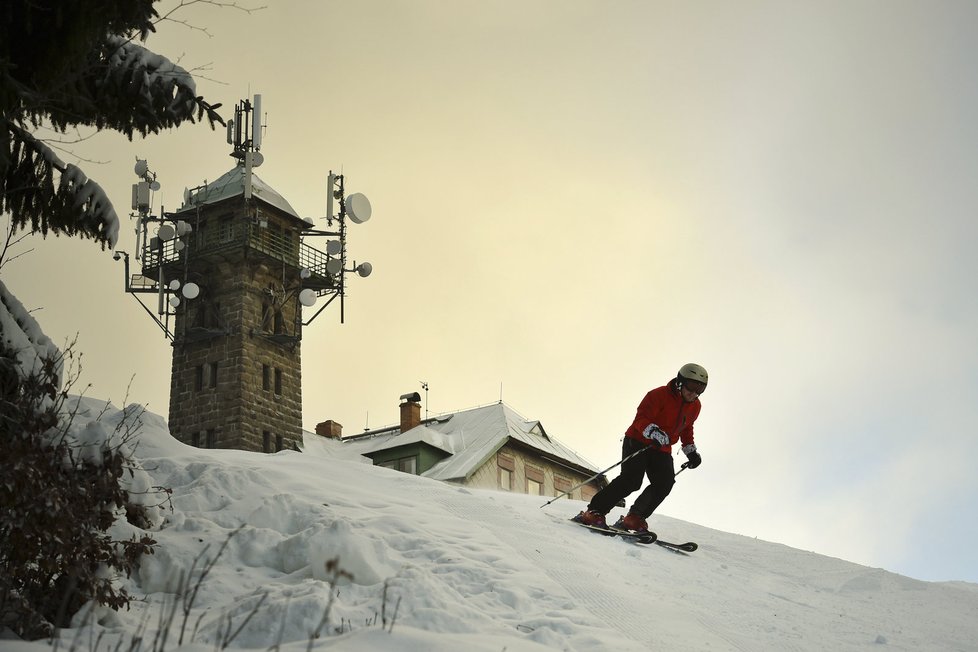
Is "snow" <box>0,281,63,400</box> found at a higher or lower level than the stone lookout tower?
lower

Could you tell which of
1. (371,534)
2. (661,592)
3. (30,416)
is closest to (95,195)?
(30,416)

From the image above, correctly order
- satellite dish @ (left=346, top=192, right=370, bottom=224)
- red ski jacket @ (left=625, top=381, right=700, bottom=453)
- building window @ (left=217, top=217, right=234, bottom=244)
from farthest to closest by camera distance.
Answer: building window @ (left=217, top=217, right=234, bottom=244) < satellite dish @ (left=346, top=192, right=370, bottom=224) < red ski jacket @ (left=625, top=381, right=700, bottom=453)

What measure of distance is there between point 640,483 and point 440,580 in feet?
18.2

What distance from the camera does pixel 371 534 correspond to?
10.5 m

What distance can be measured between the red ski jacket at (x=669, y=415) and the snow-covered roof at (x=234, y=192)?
32.3 meters

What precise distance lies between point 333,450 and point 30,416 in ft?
122

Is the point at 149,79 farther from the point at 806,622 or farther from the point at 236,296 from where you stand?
the point at 236,296

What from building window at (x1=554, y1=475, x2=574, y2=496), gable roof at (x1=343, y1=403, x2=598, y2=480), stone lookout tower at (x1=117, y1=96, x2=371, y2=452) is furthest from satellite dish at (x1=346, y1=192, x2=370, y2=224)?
building window at (x1=554, y1=475, x2=574, y2=496)

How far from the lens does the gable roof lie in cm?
4200

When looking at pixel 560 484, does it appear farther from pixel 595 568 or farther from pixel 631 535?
pixel 595 568

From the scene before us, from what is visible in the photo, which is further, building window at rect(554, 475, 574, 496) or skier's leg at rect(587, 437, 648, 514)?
building window at rect(554, 475, 574, 496)

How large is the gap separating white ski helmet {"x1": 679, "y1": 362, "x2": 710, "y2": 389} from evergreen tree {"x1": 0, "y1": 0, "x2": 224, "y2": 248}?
6.79m

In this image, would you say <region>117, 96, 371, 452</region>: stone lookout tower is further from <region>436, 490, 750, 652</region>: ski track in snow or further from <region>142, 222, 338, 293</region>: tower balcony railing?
<region>436, 490, 750, 652</region>: ski track in snow

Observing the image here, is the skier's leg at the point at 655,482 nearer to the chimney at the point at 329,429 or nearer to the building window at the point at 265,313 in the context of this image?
the building window at the point at 265,313
